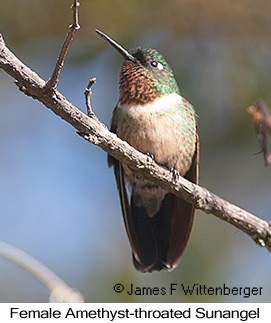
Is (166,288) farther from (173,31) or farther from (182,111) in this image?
(173,31)

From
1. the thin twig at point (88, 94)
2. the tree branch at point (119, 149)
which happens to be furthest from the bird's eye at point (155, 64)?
the thin twig at point (88, 94)

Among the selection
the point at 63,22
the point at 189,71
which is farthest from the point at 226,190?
the point at 63,22

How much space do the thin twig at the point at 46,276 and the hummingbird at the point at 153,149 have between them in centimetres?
158

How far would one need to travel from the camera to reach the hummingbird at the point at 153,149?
407 cm

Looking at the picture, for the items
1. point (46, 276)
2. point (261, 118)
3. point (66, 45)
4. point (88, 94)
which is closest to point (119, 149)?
point (88, 94)

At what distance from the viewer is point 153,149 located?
13.2 feet

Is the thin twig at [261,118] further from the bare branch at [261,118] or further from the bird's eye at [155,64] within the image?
the bird's eye at [155,64]

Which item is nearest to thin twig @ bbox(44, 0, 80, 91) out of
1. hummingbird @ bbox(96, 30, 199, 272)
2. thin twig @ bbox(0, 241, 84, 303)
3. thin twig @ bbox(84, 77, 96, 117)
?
thin twig @ bbox(84, 77, 96, 117)

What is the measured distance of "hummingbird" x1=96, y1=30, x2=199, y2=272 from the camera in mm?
4066

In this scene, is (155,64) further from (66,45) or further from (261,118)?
(261,118)

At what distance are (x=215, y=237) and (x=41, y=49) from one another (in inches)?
99.0

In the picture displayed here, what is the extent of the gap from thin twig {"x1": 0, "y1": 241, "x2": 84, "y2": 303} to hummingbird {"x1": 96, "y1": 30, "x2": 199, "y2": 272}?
5.20ft
